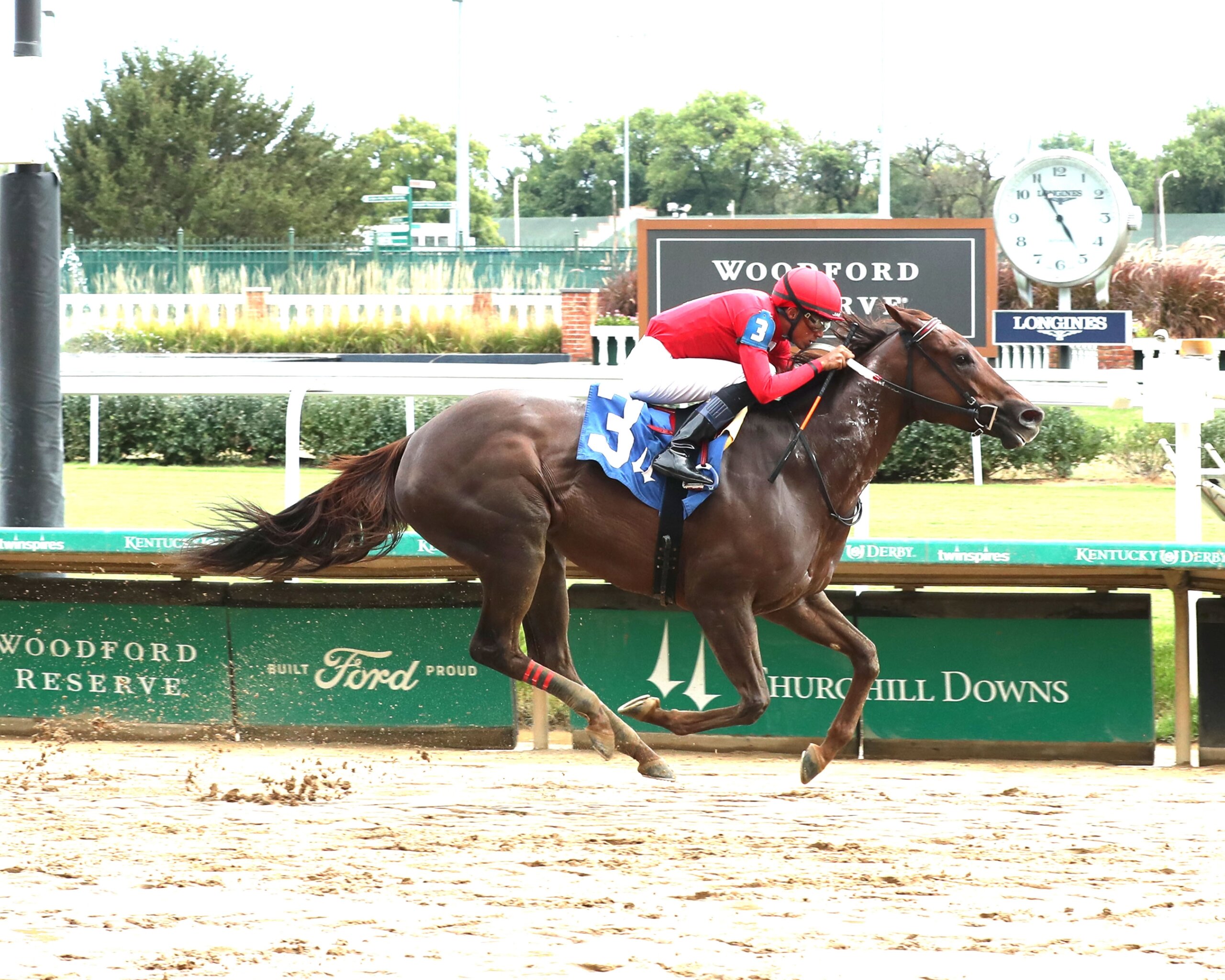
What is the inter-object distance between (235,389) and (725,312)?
227cm

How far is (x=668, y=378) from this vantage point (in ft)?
16.7

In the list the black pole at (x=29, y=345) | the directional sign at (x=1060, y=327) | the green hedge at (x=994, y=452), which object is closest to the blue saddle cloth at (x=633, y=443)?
the black pole at (x=29, y=345)

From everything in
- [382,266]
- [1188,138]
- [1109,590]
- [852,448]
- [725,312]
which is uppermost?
[1188,138]

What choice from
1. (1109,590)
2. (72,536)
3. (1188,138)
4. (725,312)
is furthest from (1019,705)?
(1188,138)

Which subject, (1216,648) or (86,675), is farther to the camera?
(86,675)

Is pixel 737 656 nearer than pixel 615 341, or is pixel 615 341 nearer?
pixel 737 656

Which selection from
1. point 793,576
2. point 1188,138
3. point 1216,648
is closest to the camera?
point 793,576

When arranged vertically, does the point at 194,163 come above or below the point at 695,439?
above

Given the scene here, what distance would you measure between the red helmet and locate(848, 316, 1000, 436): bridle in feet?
0.74

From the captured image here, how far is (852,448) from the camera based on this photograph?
16.9ft

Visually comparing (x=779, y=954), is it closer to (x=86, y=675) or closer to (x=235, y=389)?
(x=235, y=389)

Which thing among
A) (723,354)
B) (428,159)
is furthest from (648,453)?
(428,159)

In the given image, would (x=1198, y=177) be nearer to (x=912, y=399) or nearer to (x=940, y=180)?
(x=940, y=180)

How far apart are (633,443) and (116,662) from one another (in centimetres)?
282
